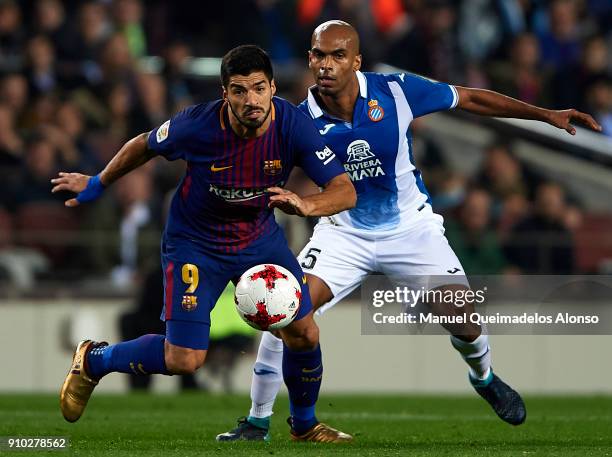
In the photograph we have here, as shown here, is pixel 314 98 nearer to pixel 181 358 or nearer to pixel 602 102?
pixel 181 358

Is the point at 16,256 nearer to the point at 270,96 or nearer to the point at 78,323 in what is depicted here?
the point at 78,323

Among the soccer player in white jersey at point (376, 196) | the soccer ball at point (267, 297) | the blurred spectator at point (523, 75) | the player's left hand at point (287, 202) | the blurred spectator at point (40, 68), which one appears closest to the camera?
the player's left hand at point (287, 202)

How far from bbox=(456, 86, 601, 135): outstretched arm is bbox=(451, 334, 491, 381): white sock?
4.70 ft

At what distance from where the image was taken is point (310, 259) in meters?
9.15

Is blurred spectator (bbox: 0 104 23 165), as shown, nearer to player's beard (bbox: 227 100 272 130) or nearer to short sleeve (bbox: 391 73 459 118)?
short sleeve (bbox: 391 73 459 118)

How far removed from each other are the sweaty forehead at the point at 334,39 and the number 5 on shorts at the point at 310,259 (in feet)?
4.30

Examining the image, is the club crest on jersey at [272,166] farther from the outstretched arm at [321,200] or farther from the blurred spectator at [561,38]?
the blurred spectator at [561,38]

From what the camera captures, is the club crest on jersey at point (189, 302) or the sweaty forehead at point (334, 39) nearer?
the club crest on jersey at point (189, 302)

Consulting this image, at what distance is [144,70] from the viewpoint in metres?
17.1

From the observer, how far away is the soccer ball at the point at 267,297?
7820 millimetres

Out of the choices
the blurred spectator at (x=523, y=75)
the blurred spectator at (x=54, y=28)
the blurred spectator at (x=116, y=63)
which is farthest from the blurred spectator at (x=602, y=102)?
the blurred spectator at (x=54, y=28)

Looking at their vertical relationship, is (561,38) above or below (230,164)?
above

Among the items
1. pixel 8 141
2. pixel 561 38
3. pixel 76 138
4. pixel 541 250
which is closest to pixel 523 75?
pixel 561 38

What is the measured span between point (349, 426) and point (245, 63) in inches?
130
